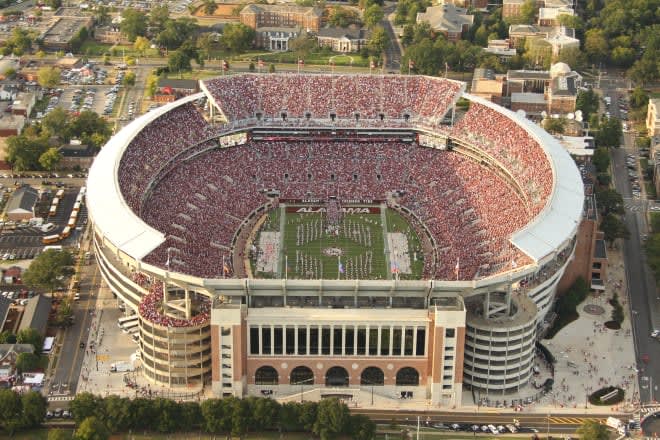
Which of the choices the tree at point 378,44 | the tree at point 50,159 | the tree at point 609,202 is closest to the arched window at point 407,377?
the tree at point 609,202

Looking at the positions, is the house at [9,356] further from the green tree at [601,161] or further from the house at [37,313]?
the green tree at [601,161]

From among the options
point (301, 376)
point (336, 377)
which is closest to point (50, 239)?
point (301, 376)

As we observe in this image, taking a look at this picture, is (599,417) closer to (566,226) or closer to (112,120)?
(566,226)

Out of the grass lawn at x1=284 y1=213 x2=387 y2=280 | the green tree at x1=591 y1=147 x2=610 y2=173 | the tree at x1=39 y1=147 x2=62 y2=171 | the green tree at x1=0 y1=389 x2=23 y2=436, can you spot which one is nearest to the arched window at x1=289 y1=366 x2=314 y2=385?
the grass lawn at x1=284 y1=213 x2=387 y2=280

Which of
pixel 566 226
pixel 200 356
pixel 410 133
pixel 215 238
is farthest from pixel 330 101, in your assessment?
pixel 200 356

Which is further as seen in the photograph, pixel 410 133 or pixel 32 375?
pixel 410 133

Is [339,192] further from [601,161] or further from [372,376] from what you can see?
[372,376]
